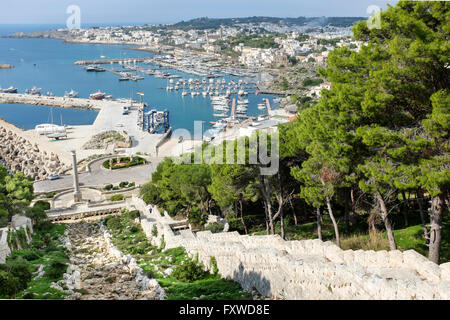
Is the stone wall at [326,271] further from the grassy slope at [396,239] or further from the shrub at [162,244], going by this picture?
the shrub at [162,244]

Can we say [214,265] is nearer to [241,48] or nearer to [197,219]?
[197,219]

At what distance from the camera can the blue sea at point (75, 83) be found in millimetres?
63219

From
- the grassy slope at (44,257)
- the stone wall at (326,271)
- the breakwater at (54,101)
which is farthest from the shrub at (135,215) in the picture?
the breakwater at (54,101)

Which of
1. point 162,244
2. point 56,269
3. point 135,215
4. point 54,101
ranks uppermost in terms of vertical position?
point 56,269

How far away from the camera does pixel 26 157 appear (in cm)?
4375

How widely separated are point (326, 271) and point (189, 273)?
3688mm

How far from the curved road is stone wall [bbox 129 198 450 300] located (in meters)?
20.9

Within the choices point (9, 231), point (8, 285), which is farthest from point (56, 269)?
point (9, 231)

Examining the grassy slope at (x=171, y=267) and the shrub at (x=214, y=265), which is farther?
the shrub at (x=214, y=265)

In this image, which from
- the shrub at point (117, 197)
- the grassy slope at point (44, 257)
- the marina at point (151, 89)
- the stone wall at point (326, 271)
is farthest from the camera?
the marina at point (151, 89)

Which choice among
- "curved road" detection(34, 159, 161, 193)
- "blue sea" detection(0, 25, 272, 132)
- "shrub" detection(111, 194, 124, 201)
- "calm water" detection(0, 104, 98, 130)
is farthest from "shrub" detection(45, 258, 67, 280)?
"calm water" detection(0, 104, 98, 130)

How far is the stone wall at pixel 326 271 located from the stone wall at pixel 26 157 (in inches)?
1203
